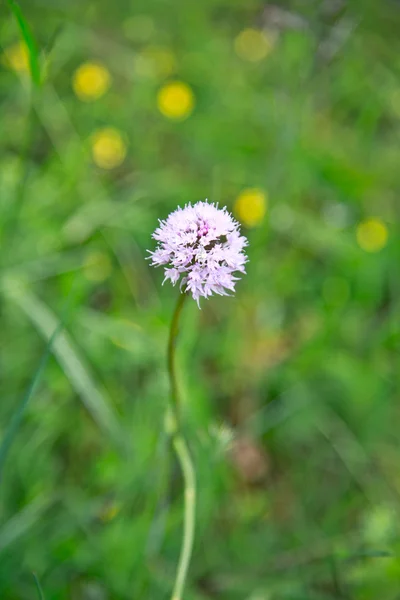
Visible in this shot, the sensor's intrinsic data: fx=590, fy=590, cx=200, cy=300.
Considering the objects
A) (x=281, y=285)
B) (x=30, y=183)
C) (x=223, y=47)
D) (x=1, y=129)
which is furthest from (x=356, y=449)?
(x=223, y=47)

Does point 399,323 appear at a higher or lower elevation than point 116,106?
lower

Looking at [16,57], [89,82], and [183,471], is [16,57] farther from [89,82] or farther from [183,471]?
[183,471]

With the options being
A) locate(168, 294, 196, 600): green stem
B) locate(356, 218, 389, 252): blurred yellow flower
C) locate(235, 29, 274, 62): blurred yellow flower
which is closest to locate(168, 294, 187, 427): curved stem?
locate(168, 294, 196, 600): green stem

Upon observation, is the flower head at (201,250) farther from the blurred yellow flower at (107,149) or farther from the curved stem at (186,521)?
the blurred yellow flower at (107,149)

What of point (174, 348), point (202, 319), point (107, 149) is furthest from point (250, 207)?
point (174, 348)

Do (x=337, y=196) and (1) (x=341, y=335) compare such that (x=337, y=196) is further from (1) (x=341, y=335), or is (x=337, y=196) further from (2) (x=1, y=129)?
(2) (x=1, y=129)

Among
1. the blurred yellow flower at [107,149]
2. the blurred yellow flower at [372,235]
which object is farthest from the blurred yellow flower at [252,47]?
the blurred yellow flower at [372,235]
